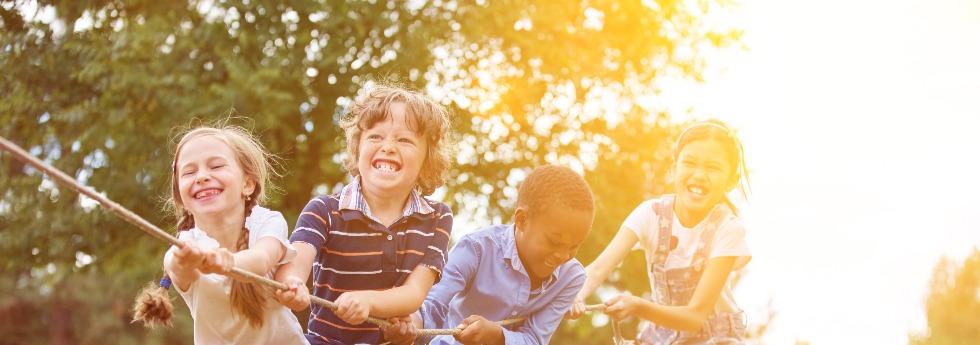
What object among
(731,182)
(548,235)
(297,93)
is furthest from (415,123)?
(297,93)

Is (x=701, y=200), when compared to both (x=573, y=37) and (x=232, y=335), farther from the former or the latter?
(x=573, y=37)

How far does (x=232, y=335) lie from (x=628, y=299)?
1.81m

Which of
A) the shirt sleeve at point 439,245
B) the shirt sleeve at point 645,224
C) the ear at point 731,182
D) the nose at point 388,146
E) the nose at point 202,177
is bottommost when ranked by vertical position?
the shirt sleeve at point 439,245

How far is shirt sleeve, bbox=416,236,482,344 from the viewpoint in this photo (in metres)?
3.97

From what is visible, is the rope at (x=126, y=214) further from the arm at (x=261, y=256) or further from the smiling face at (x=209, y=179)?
the smiling face at (x=209, y=179)

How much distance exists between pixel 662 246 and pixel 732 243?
1.16ft

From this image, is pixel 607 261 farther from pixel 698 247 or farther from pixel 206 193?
pixel 206 193

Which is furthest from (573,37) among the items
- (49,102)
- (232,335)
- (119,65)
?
(232,335)

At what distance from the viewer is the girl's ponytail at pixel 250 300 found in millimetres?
3412

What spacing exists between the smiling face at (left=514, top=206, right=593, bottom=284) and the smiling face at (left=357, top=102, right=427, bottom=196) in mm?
471

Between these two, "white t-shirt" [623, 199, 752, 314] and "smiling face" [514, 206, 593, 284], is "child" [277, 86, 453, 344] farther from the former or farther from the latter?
"white t-shirt" [623, 199, 752, 314]

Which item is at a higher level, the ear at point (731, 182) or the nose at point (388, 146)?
the ear at point (731, 182)

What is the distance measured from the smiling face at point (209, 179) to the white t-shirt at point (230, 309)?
0.29 ft

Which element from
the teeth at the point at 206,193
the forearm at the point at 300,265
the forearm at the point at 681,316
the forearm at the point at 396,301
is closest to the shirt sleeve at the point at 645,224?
the forearm at the point at 681,316
